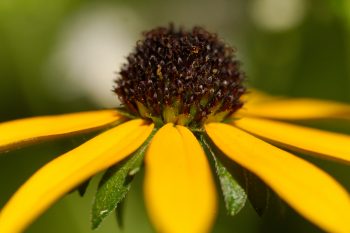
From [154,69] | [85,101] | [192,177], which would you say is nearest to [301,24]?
[85,101]

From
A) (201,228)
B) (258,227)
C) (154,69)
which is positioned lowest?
(258,227)

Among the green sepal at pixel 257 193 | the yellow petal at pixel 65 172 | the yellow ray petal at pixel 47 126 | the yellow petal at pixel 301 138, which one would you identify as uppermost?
the yellow ray petal at pixel 47 126

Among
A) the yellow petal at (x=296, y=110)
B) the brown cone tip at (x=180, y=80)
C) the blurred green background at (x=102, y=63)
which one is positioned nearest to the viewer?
the brown cone tip at (x=180, y=80)

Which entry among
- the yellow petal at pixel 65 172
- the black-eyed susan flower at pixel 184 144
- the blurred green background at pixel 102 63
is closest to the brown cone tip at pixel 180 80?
the black-eyed susan flower at pixel 184 144

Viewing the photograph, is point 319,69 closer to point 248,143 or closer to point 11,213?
point 248,143

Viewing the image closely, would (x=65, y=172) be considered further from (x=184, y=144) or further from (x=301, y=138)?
(x=301, y=138)

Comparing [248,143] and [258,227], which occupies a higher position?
[248,143]

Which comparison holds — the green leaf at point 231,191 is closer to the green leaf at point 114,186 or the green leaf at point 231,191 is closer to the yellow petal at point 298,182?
the yellow petal at point 298,182
